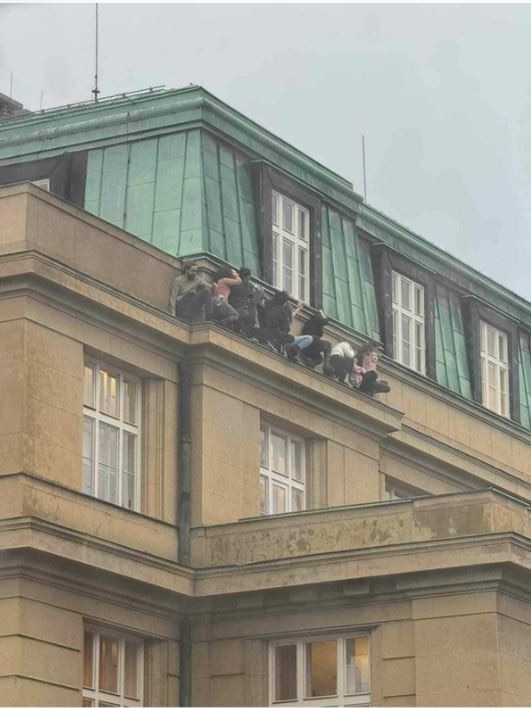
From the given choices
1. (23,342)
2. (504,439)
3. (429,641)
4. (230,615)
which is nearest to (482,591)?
(429,641)

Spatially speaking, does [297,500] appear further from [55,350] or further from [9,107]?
[9,107]

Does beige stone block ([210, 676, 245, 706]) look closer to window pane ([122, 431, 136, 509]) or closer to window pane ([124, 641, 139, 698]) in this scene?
window pane ([124, 641, 139, 698])

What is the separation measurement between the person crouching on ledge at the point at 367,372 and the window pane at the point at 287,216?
3034 millimetres

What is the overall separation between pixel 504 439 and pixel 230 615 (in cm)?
1521

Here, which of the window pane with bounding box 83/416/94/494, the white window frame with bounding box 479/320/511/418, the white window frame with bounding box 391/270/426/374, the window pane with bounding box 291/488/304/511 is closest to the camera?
the window pane with bounding box 83/416/94/494

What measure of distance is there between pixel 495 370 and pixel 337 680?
1709 cm

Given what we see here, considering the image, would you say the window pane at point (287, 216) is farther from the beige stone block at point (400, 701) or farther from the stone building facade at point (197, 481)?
the beige stone block at point (400, 701)

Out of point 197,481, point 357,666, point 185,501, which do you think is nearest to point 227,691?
point 357,666

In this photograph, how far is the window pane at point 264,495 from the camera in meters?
45.7

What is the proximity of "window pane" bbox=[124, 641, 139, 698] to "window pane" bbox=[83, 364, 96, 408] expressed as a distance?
448 centimetres

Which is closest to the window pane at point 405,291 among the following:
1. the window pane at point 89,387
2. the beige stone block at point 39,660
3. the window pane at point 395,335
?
the window pane at point 395,335

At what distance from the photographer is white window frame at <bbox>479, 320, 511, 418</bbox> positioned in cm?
5684

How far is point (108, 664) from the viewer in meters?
41.8

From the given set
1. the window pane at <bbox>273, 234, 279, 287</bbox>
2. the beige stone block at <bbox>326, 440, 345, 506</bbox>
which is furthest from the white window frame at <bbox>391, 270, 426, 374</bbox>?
the beige stone block at <bbox>326, 440, 345, 506</bbox>
